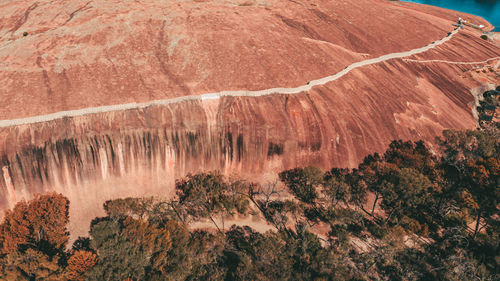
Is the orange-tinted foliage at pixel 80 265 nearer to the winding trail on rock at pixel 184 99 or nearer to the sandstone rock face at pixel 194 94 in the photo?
the sandstone rock face at pixel 194 94

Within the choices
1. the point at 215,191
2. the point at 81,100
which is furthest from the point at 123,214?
the point at 81,100

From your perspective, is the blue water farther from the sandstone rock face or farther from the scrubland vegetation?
the scrubland vegetation

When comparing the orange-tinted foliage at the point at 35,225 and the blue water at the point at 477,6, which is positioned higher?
the blue water at the point at 477,6

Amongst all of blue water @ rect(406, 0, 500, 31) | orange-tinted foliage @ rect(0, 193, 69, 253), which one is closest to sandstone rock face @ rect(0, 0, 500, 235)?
orange-tinted foliage @ rect(0, 193, 69, 253)

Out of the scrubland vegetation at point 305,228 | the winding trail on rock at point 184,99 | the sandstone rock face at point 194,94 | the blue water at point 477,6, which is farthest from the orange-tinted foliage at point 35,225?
the blue water at point 477,6

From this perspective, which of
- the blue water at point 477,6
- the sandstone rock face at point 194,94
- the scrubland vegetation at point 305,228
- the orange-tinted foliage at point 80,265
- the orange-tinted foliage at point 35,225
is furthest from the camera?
the blue water at point 477,6
